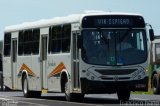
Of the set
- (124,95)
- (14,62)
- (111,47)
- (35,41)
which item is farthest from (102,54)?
(14,62)

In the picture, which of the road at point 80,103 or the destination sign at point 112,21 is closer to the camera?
the road at point 80,103

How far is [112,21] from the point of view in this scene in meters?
25.0

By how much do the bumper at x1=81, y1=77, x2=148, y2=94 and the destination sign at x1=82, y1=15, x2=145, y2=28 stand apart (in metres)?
2.06

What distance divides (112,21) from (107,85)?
240 cm

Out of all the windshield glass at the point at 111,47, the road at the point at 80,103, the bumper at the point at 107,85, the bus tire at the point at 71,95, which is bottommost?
the road at the point at 80,103

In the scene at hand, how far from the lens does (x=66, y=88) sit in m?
26.3

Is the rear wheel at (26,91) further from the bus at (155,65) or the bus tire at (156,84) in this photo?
the bus at (155,65)

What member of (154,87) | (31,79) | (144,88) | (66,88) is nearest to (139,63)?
(144,88)

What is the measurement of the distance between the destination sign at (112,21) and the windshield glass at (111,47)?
198 millimetres

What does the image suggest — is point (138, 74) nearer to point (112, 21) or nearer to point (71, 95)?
point (112, 21)

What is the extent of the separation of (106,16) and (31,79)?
7150 mm

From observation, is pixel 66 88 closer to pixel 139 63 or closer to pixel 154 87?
pixel 139 63

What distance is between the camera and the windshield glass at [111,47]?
24.6 meters

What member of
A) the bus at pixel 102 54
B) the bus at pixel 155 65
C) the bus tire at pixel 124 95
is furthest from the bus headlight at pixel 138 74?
the bus at pixel 155 65
